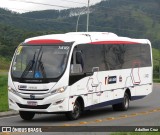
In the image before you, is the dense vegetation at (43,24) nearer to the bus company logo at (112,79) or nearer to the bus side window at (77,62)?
the bus company logo at (112,79)

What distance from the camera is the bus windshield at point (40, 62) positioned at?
745 inches

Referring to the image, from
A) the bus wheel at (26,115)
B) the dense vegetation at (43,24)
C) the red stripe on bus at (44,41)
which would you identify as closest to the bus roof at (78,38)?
the red stripe on bus at (44,41)

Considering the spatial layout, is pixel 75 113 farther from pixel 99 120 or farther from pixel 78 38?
pixel 78 38

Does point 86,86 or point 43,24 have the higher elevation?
point 43,24

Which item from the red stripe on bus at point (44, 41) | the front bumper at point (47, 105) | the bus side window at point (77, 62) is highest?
the red stripe on bus at point (44, 41)

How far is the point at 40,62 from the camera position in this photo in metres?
19.2

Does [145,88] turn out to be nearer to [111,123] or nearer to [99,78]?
[99,78]

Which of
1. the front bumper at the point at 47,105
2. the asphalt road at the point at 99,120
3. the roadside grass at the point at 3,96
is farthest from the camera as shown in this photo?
the roadside grass at the point at 3,96

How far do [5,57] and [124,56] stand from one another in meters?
81.9

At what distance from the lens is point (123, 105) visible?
2439 centimetres

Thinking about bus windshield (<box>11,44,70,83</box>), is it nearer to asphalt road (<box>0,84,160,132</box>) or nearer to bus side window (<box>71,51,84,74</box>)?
bus side window (<box>71,51,84,74</box>)

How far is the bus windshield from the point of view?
18922 millimetres

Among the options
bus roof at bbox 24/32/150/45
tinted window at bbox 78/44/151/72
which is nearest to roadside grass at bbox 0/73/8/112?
bus roof at bbox 24/32/150/45

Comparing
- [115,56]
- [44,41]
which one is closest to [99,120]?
[44,41]
